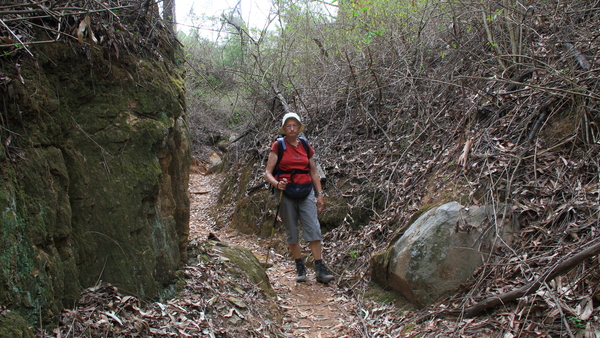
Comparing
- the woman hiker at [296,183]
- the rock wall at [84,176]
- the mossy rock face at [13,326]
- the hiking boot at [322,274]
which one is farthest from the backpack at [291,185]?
the mossy rock face at [13,326]

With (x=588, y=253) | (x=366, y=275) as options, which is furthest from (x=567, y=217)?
(x=366, y=275)

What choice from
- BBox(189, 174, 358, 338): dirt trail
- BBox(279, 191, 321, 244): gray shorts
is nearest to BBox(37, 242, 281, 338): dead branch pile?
BBox(189, 174, 358, 338): dirt trail

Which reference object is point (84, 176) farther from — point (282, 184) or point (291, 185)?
point (291, 185)

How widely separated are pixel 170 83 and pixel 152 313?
245 centimetres

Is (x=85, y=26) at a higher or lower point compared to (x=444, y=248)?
higher

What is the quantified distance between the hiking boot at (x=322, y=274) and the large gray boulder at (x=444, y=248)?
47.8 inches

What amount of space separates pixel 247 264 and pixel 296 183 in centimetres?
124

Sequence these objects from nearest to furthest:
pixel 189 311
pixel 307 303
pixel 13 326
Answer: pixel 13 326
pixel 189 311
pixel 307 303

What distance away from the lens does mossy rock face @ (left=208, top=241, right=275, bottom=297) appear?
4969 mm

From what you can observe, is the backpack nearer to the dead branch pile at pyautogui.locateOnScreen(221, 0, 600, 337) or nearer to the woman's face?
the woman's face

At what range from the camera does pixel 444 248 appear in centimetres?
408

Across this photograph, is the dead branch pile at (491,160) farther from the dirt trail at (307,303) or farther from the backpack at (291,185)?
the backpack at (291,185)

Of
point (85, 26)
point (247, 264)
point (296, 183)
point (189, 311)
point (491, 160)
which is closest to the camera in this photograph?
point (85, 26)

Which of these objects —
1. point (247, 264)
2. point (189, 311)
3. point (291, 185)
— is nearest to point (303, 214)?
point (291, 185)
